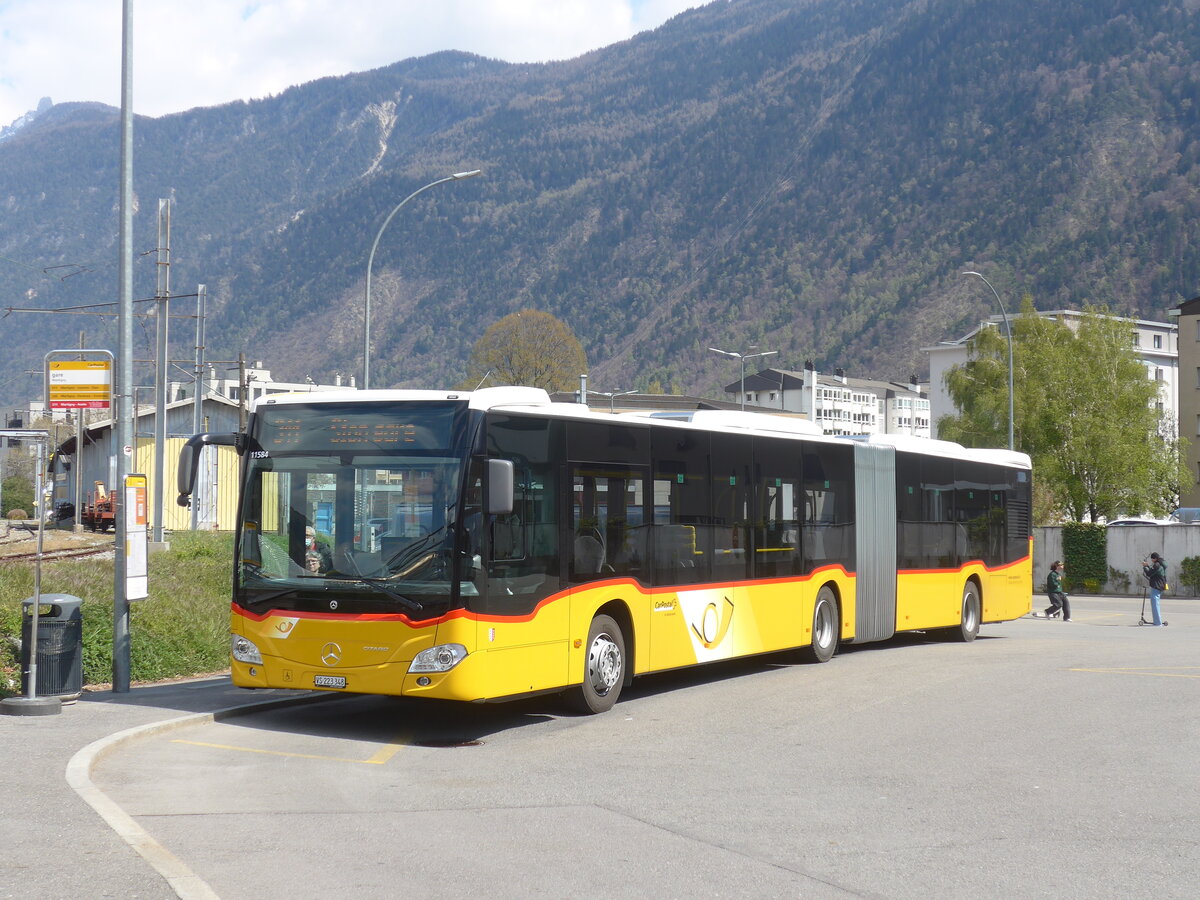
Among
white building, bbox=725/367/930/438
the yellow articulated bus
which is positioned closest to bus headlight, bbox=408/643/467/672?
the yellow articulated bus

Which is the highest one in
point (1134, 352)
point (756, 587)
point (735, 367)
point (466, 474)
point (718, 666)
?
point (735, 367)

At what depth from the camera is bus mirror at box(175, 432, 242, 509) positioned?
11930 mm

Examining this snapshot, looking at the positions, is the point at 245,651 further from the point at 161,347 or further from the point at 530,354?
the point at 530,354

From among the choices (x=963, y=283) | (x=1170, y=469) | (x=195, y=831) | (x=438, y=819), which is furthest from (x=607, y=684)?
(x=963, y=283)

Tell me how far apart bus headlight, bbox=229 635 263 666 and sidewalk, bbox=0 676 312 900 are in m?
0.69

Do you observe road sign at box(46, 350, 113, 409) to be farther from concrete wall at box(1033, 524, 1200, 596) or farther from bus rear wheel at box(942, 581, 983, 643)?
concrete wall at box(1033, 524, 1200, 596)

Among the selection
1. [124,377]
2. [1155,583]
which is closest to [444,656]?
[124,377]

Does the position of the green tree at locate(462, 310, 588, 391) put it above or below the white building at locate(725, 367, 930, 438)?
below

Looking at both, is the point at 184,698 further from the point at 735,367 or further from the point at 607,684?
the point at 735,367

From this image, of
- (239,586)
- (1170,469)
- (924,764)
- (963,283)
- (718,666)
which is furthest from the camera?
(963,283)

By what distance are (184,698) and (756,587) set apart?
252 inches

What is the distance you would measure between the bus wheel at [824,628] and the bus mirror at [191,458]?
8198 millimetres

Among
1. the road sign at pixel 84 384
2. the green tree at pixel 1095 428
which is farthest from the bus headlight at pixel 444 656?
the green tree at pixel 1095 428

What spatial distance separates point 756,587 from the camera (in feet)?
54.3
